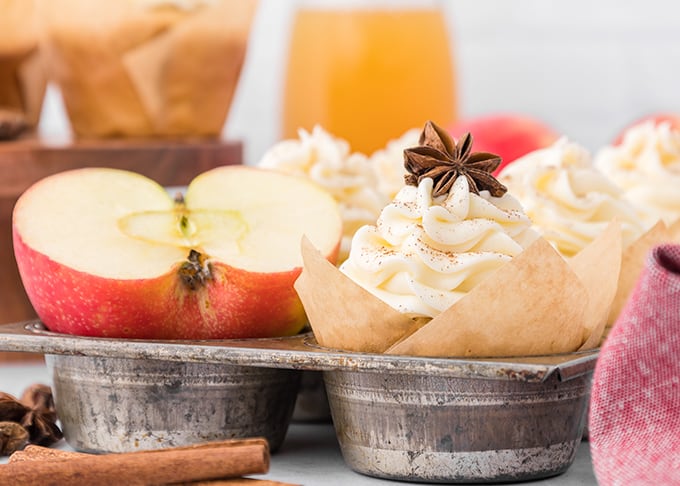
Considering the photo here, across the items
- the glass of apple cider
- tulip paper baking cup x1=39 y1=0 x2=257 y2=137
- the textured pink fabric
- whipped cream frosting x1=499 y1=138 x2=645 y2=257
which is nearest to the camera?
the textured pink fabric

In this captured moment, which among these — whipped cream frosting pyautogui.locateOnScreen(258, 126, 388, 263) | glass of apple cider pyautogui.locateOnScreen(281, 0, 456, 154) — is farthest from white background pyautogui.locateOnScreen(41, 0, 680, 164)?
whipped cream frosting pyautogui.locateOnScreen(258, 126, 388, 263)

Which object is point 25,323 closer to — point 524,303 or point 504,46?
point 524,303

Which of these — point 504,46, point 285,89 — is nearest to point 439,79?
point 285,89

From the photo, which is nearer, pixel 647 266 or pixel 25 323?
pixel 647 266

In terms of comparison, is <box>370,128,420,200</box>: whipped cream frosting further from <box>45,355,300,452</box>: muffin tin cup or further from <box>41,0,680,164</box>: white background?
<box>41,0,680,164</box>: white background

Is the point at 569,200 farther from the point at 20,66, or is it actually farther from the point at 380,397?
the point at 20,66

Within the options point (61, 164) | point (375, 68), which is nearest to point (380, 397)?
point (61, 164)
